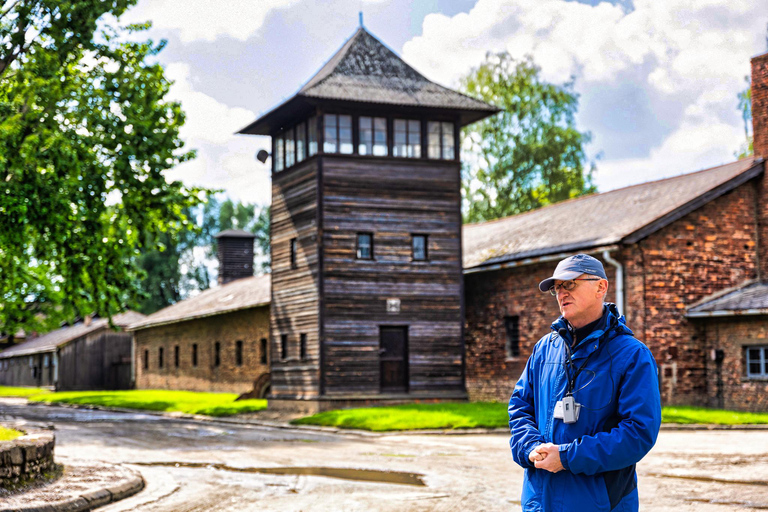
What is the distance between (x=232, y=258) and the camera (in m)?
51.5

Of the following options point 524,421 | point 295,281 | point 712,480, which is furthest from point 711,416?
point 524,421

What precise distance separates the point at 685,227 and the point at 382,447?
11606 mm

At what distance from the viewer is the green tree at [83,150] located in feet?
59.9

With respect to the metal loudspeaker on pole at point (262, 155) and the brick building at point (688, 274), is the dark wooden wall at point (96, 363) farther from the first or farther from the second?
the brick building at point (688, 274)

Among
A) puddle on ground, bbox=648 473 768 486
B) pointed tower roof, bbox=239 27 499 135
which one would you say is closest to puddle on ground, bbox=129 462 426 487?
puddle on ground, bbox=648 473 768 486

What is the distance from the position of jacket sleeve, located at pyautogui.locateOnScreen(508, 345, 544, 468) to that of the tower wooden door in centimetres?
2183

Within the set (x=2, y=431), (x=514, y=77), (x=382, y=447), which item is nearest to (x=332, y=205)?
(x=382, y=447)

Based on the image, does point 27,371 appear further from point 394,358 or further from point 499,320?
point 499,320

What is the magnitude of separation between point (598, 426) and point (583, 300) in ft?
1.91

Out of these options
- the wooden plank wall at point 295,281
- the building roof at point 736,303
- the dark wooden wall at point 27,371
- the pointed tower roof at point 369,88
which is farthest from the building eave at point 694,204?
the dark wooden wall at point 27,371

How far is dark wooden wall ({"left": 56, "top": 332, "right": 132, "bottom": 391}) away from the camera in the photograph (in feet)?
171

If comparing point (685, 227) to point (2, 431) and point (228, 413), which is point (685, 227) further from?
point (2, 431)

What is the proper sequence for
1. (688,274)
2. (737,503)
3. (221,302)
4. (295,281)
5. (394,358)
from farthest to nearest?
(221,302), (295,281), (394,358), (688,274), (737,503)

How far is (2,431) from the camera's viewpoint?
12.5 metres
